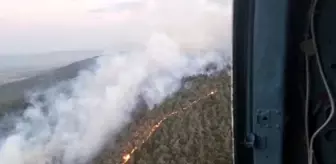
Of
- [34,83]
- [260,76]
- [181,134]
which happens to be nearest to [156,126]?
[181,134]

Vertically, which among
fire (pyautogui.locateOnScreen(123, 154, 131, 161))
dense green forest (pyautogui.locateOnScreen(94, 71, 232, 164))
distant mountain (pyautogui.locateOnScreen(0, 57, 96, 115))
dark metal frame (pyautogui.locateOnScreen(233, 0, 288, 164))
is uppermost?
dark metal frame (pyautogui.locateOnScreen(233, 0, 288, 164))

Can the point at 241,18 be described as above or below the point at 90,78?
above

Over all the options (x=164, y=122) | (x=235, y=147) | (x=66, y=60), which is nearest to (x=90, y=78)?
(x=66, y=60)

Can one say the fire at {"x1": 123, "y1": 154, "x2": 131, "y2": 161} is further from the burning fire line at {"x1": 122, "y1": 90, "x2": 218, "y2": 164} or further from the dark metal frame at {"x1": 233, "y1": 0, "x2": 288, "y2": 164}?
the dark metal frame at {"x1": 233, "y1": 0, "x2": 288, "y2": 164}

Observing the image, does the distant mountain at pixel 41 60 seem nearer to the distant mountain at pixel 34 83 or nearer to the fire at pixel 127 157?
the distant mountain at pixel 34 83

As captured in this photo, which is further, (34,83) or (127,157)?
(127,157)

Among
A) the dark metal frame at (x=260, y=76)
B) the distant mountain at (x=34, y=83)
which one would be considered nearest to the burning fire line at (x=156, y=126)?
the distant mountain at (x=34, y=83)

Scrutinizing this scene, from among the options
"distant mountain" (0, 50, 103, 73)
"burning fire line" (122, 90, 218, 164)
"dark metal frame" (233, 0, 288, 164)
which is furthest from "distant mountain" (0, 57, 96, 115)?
"dark metal frame" (233, 0, 288, 164)

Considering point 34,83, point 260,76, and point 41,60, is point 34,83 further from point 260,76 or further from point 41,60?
point 260,76

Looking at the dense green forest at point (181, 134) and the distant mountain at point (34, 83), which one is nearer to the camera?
the distant mountain at point (34, 83)

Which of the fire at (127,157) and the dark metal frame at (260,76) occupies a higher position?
the dark metal frame at (260,76)

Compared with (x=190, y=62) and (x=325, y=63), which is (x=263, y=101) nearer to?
(x=325, y=63)
